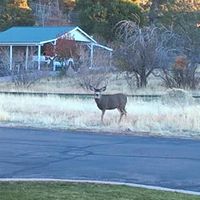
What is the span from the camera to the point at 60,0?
8319cm

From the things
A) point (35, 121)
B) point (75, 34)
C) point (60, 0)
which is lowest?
point (35, 121)

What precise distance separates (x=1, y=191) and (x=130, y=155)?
4982mm

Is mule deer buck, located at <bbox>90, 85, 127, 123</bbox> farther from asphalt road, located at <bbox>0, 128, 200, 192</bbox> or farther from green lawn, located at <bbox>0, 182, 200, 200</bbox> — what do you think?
green lawn, located at <bbox>0, 182, 200, 200</bbox>

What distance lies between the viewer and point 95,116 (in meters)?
21.3

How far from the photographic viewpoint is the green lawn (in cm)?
768

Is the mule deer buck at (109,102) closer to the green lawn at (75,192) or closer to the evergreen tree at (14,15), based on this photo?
the green lawn at (75,192)

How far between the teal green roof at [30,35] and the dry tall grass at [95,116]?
97.3ft

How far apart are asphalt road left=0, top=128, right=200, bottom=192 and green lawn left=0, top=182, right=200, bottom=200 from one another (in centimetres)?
98

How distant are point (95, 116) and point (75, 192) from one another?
43.3 ft

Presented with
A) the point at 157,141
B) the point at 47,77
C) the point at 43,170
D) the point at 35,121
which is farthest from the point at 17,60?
the point at 43,170

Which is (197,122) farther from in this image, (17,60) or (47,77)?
(17,60)

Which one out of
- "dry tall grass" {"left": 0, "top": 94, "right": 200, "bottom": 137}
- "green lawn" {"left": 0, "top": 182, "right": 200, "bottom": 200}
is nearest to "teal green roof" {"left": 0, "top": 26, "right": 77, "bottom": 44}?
"dry tall grass" {"left": 0, "top": 94, "right": 200, "bottom": 137}

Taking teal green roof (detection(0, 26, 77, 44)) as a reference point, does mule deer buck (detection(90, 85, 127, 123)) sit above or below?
below

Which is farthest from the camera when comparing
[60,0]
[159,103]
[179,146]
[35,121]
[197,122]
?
[60,0]
